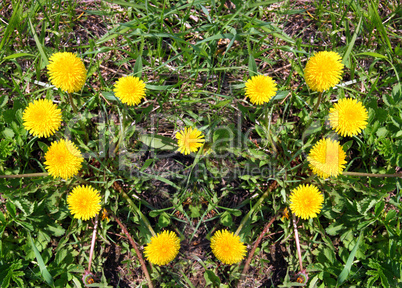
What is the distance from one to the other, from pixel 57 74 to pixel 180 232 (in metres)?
1.51

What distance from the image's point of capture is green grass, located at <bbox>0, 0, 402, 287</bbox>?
2.46 meters

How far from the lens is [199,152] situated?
97.0 inches

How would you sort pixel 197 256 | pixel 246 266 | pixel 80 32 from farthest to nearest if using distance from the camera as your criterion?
1. pixel 80 32
2. pixel 197 256
3. pixel 246 266

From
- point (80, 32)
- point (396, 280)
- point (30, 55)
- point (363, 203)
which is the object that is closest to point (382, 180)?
point (363, 203)

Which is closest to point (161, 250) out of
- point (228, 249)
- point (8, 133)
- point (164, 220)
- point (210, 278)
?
point (164, 220)

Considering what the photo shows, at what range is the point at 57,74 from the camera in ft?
6.82

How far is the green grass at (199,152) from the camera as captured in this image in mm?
2465

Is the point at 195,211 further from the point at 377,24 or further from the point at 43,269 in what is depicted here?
the point at 377,24

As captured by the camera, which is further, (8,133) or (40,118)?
(8,133)

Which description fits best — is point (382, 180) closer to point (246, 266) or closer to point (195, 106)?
point (246, 266)

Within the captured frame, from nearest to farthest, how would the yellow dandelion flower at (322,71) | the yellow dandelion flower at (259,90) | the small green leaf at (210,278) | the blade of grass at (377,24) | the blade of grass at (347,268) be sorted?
the yellow dandelion flower at (322,71)
the yellow dandelion flower at (259,90)
the blade of grass at (347,268)
the small green leaf at (210,278)
the blade of grass at (377,24)

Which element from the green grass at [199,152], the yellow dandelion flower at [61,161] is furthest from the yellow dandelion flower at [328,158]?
the yellow dandelion flower at [61,161]

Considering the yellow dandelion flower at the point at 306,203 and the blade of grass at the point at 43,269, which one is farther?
the blade of grass at the point at 43,269

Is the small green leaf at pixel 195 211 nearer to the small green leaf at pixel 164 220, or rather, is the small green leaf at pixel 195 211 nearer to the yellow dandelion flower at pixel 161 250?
the small green leaf at pixel 164 220
